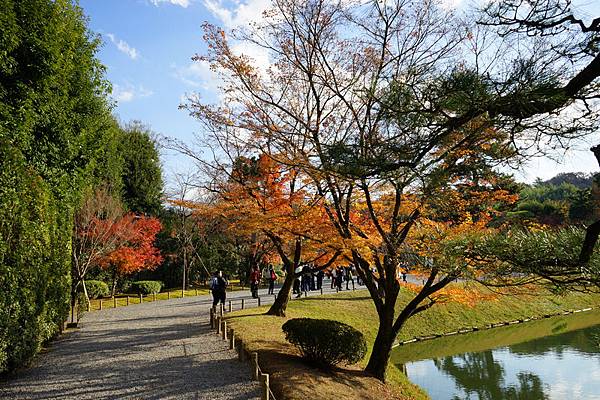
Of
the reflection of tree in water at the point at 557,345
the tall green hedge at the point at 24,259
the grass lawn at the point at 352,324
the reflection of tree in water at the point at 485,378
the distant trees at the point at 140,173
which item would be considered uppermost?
the distant trees at the point at 140,173

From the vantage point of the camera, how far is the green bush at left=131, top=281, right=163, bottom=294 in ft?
80.6

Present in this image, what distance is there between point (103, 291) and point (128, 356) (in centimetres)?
1435

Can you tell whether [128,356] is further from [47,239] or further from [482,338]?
[482,338]

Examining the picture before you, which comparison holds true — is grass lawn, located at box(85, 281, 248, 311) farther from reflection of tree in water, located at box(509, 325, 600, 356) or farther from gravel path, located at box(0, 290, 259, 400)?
reflection of tree in water, located at box(509, 325, 600, 356)

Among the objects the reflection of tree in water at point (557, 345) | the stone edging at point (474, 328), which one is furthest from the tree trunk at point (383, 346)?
the reflection of tree in water at point (557, 345)

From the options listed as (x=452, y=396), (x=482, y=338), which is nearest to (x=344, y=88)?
(x=452, y=396)

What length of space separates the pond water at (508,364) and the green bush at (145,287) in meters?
15.7

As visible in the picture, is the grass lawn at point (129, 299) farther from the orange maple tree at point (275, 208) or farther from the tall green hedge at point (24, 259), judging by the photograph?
the orange maple tree at point (275, 208)

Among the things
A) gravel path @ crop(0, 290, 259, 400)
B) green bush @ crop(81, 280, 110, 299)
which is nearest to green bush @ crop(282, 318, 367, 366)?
gravel path @ crop(0, 290, 259, 400)

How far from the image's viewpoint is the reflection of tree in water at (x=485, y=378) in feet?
38.2

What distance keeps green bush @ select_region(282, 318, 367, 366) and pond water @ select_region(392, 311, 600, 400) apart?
4150mm

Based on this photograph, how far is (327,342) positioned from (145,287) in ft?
60.6

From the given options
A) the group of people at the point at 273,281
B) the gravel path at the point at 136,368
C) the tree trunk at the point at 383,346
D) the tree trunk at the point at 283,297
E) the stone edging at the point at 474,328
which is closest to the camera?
the gravel path at the point at 136,368

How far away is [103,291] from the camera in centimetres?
2230
